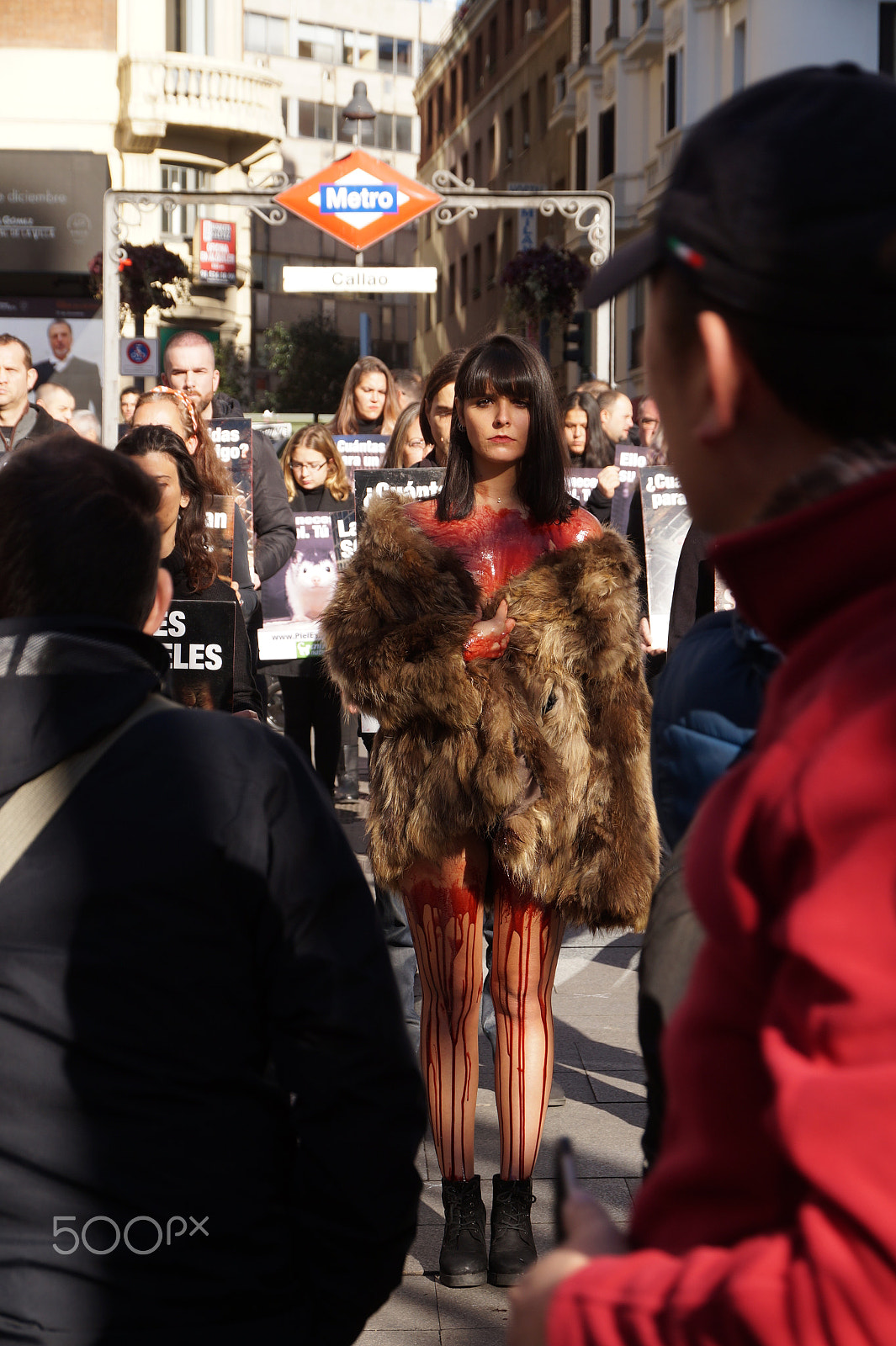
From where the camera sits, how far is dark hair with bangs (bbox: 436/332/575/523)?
12.0 ft

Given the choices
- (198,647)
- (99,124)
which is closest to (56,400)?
(198,647)

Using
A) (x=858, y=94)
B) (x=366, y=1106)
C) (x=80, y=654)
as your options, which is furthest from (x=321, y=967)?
(x=858, y=94)

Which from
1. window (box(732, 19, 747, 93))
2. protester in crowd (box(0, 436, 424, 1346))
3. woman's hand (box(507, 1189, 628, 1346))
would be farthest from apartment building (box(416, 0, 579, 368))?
woman's hand (box(507, 1189, 628, 1346))

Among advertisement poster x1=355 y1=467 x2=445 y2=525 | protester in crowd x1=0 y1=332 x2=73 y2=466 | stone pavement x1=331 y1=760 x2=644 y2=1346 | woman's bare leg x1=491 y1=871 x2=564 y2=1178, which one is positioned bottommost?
stone pavement x1=331 y1=760 x2=644 y2=1346

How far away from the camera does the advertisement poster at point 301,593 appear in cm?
711

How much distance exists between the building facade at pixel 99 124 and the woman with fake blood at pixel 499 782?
88.0 feet

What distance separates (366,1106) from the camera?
1.71 metres

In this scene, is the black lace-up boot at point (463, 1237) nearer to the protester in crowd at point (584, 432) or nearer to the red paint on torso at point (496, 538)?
the red paint on torso at point (496, 538)

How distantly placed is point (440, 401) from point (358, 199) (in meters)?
8.79

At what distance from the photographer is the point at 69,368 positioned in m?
28.7

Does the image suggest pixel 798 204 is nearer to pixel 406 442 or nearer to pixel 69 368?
pixel 406 442

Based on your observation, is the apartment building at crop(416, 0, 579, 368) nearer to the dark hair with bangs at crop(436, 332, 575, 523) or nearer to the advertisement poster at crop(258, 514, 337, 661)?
the advertisement poster at crop(258, 514, 337, 661)

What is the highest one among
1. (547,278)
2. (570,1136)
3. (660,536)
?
(547,278)

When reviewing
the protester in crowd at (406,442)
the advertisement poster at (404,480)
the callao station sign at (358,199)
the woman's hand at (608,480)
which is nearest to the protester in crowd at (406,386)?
the woman's hand at (608,480)
